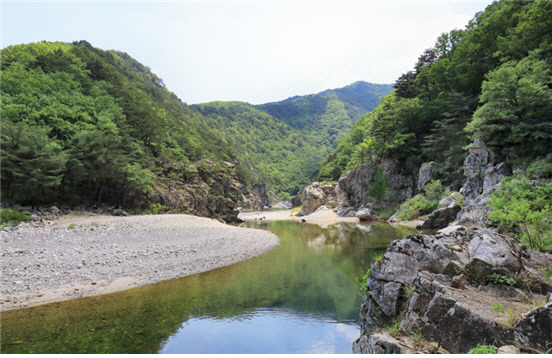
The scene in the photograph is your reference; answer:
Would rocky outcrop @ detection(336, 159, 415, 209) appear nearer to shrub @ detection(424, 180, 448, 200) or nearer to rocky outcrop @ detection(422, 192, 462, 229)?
shrub @ detection(424, 180, 448, 200)

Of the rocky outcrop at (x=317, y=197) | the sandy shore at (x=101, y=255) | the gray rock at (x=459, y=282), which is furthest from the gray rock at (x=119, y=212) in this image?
the rocky outcrop at (x=317, y=197)

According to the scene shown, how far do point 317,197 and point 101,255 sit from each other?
55876 millimetres

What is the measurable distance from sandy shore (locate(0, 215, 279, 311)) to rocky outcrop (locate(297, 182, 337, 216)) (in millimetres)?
43055

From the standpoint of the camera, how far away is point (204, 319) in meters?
9.47

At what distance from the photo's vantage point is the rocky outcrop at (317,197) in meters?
66.5

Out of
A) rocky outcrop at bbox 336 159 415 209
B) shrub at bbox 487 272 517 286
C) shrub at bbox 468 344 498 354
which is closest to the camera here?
shrub at bbox 468 344 498 354

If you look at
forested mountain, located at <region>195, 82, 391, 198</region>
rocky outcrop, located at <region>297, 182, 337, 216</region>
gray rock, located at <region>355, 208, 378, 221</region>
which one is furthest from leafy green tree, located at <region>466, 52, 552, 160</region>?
forested mountain, located at <region>195, 82, 391, 198</region>

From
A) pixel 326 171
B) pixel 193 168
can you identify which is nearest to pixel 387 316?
pixel 193 168

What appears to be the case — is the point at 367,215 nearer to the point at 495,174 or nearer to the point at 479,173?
the point at 479,173

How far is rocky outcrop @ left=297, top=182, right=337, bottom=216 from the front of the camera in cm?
6650

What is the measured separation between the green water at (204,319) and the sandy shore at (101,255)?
1.10 meters

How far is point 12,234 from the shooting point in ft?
51.7

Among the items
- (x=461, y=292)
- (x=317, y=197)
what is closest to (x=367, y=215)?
(x=317, y=197)

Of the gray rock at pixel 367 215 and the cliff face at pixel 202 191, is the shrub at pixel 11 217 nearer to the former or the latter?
the cliff face at pixel 202 191
